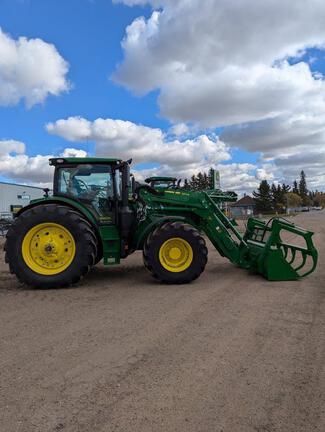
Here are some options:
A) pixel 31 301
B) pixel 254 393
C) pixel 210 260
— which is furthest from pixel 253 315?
pixel 210 260

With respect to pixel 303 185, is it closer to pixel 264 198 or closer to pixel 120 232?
pixel 264 198

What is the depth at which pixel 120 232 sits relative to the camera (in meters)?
8.34

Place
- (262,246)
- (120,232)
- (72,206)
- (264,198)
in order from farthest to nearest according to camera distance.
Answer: (264,198) → (262,246) → (120,232) → (72,206)

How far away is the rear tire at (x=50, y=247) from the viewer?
25.4 feet

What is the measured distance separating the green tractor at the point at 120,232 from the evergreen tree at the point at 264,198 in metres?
103

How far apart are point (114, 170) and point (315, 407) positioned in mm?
6180

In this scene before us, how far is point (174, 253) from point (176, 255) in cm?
6

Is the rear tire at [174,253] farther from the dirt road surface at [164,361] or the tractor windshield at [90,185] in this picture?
the tractor windshield at [90,185]

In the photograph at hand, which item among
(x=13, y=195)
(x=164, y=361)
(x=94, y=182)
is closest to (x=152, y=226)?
(x=94, y=182)

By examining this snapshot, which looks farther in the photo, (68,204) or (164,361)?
(68,204)

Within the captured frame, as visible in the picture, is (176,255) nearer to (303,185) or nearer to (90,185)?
(90,185)

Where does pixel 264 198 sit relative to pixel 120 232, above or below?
above

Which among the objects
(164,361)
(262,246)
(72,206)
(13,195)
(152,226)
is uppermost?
(13,195)

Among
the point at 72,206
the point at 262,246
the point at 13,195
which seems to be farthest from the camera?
the point at 13,195
